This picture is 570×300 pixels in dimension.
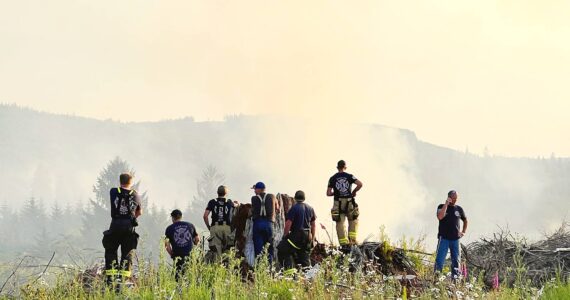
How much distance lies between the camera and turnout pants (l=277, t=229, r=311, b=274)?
13.9 meters

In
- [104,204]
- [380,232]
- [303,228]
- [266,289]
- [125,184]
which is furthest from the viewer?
[104,204]

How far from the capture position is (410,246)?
16.1 m

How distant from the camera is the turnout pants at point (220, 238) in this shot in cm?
1450

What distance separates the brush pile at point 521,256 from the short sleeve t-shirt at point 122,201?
774cm

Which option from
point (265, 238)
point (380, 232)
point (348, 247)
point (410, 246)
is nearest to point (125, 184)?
point (265, 238)

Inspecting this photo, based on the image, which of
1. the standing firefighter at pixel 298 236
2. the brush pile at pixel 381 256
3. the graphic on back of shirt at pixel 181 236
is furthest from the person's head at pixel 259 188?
the brush pile at pixel 381 256

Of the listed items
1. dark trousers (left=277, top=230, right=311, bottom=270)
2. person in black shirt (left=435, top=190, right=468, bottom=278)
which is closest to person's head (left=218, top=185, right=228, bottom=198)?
dark trousers (left=277, top=230, right=311, bottom=270)

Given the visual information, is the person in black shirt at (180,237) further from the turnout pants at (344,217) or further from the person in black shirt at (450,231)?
the person in black shirt at (450,231)

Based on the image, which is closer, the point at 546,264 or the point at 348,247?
the point at 348,247

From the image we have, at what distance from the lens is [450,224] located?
47.6 feet

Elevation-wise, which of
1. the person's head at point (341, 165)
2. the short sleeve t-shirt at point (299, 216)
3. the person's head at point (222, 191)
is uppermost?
the person's head at point (341, 165)

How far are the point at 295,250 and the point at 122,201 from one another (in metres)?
3.75

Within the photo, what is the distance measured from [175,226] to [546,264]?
29.3 ft

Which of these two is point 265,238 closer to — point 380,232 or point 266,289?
point 380,232
